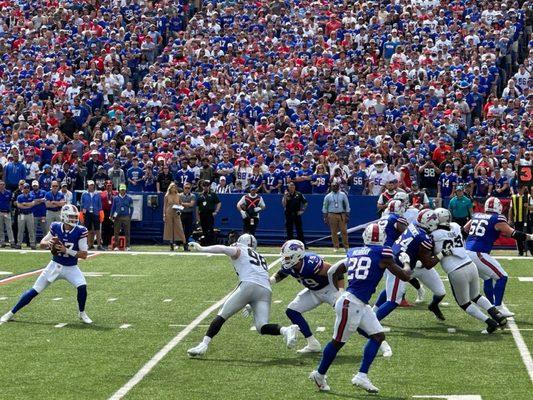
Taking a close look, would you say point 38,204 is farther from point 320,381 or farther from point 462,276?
point 320,381

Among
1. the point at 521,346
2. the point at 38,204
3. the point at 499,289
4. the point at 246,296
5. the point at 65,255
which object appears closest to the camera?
the point at 246,296

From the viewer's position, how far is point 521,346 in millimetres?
13047

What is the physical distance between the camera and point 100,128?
29.5m

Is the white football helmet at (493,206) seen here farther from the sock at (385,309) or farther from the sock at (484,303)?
the sock at (385,309)

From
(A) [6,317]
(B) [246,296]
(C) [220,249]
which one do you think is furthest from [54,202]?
(B) [246,296]

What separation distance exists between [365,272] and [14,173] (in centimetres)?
1799

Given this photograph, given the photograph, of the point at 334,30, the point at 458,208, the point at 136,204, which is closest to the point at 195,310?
the point at 458,208

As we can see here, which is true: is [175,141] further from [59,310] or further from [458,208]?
[59,310]

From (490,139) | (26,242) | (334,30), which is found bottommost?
(26,242)

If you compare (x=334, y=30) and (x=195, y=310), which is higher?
(x=334, y=30)

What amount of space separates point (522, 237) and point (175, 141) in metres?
14.1

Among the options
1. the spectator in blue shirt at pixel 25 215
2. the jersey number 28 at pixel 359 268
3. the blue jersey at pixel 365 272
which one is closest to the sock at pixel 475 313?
the blue jersey at pixel 365 272

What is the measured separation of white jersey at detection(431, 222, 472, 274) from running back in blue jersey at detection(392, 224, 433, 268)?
0.35 metres

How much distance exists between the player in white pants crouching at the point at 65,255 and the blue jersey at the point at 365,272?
4.99 metres
